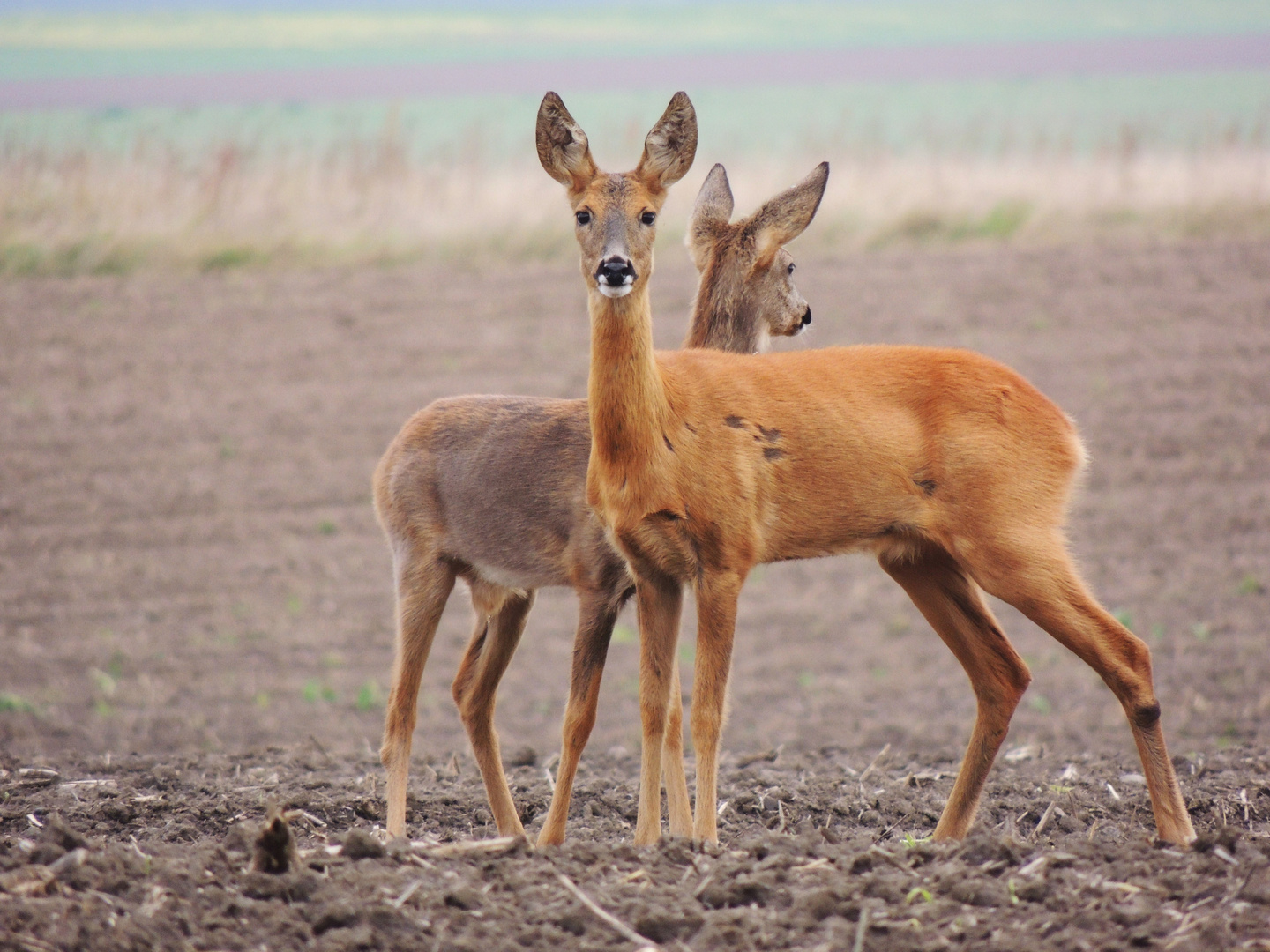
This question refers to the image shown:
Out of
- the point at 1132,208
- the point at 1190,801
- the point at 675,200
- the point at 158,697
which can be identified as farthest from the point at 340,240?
the point at 1190,801

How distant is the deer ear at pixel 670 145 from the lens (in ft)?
20.1

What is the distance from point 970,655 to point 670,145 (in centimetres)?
274

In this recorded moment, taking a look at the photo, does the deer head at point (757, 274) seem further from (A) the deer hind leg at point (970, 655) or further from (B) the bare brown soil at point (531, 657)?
(B) the bare brown soil at point (531, 657)

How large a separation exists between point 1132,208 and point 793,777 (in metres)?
16.4

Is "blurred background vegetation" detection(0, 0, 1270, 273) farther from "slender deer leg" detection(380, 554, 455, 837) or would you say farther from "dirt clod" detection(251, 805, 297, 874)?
"dirt clod" detection(251, 805, 297, 874)

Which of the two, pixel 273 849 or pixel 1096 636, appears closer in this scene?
pixel 273 849

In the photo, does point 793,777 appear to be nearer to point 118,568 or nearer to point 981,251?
point 118,568

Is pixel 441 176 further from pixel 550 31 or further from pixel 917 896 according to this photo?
pixel 550 31

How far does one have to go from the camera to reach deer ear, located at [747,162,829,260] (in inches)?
291

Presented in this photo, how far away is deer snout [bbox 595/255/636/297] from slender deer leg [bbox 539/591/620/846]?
1.46 m

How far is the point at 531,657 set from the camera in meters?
13.3

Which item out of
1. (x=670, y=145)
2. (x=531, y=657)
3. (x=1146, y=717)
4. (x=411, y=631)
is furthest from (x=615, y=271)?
(x=531, y=657)

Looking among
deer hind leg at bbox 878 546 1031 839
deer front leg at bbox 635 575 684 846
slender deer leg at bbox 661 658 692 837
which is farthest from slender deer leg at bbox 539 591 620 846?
deer hind leg at bbox 878 546 1031 839

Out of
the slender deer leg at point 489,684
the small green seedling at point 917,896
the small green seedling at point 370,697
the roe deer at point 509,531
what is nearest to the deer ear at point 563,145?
the roe deer at point 509,531
